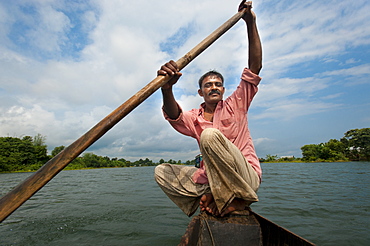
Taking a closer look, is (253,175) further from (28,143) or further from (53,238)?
(28,143)

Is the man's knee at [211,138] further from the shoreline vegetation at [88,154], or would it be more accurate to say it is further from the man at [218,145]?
the shoreline vegetation at [88,154]

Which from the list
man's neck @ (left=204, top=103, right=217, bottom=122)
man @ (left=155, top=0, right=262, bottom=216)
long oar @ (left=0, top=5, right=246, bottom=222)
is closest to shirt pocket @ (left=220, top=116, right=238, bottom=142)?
man @ (left=155, top=0, right=262, bottom=216)

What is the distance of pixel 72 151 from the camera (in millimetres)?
1295

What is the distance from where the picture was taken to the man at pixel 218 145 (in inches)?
61.3

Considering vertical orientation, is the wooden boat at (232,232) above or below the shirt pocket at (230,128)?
below

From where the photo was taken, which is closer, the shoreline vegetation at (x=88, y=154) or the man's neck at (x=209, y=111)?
the man's neck at (x=209, y=111)

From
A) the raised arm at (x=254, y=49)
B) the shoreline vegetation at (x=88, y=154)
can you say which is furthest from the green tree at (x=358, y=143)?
the raised arm at (x=254, y=49)

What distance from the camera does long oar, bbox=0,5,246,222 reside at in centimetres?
113

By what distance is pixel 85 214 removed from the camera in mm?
4207

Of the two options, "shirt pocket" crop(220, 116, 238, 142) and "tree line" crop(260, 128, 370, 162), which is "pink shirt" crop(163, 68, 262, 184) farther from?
"tree line" crop(260, 128, 370, 162)

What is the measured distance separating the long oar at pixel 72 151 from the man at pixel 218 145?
220mm

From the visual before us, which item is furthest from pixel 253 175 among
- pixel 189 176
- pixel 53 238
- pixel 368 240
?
pixel 53 238

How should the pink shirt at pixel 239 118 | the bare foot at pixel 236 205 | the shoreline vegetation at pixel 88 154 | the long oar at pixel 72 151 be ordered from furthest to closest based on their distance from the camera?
the shoreline vegetation at pixel 88 154
the pink shirt at pixel 239 118
the bare foot at pixel 236 205
the long oar at pixel 72 151

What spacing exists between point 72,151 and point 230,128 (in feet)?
4.41
